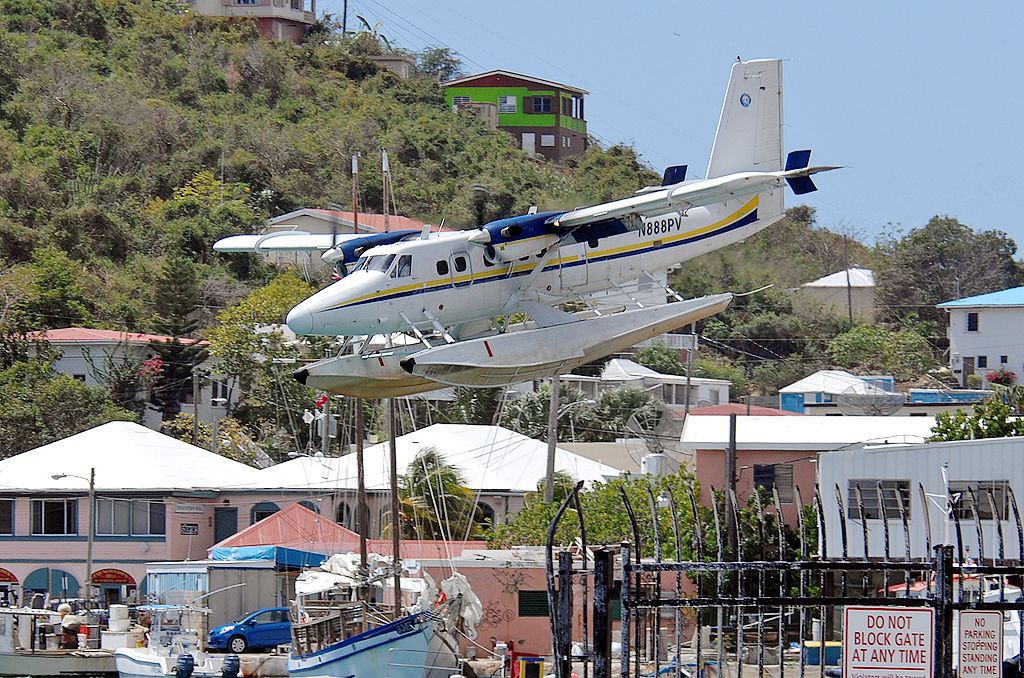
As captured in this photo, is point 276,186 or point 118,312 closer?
point 118,312

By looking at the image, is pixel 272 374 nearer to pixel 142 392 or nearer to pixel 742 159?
pixel 142 392

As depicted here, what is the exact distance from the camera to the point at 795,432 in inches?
1555

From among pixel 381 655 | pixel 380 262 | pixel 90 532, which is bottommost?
pixel 381 655

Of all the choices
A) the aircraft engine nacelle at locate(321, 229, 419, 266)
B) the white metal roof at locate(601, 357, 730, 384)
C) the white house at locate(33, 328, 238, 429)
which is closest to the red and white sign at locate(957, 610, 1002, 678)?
the aircraft engine nacelle at locate(321, 229, 419, 266)

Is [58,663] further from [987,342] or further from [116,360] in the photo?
[987,342]

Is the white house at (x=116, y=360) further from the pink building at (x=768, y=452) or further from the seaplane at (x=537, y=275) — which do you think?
the seaplane at (x=537, y=275)

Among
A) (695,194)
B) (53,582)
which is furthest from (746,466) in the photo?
(53,582)

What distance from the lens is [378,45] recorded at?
139 m

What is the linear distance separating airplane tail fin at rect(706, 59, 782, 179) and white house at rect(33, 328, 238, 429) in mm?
44842

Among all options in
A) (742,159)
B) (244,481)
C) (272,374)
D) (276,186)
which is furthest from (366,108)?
(742,159)

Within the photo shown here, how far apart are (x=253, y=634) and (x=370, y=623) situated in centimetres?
515

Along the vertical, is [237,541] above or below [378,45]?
below

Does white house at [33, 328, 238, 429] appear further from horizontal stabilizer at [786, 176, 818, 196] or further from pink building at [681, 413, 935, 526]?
horizontal stabilizer at [786, 176, 818, 196]

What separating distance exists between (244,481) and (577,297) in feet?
87.2
